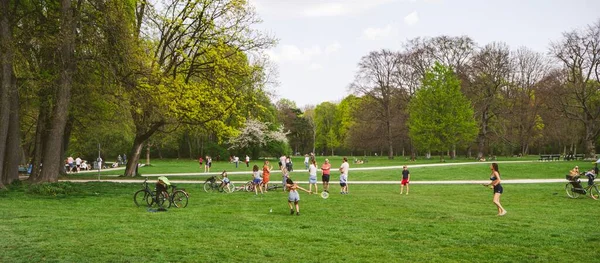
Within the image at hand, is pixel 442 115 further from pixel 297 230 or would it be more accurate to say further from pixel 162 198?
pixel 297 230

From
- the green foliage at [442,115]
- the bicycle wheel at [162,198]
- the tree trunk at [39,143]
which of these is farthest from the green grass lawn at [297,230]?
the green foliage at [442,115]

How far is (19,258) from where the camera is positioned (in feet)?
29.2

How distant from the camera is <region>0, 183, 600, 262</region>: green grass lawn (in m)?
9.51

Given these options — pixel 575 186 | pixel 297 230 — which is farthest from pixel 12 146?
pixel 575 186

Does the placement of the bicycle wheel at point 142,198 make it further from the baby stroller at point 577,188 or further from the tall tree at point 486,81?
the tall tree at point 486,81

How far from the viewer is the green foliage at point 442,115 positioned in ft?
167

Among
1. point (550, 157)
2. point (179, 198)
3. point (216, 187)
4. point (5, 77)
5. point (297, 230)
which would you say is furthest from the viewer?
point (550, 157)

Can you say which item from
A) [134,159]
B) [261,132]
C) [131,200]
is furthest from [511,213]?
[261,132]

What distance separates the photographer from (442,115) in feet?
169

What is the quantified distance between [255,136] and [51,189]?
50.6 meters

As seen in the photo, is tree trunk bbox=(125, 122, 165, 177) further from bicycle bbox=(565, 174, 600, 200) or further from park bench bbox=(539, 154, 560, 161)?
park bench bbox=(539, 154, 560, 161)

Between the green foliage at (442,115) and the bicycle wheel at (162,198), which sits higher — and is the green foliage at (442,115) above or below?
above

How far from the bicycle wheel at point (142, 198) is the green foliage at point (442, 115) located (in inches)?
1533

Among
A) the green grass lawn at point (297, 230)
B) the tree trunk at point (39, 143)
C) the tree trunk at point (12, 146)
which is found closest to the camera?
the green grass lawn at point (297, 230)
